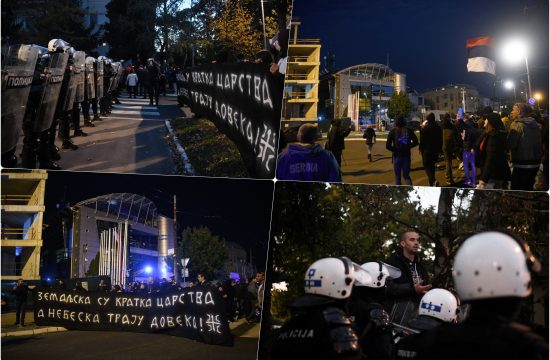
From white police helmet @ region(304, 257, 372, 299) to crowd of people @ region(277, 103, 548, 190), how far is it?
6.80 ft

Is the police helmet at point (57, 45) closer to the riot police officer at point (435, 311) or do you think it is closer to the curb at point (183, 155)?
the curb at point (183, 155)

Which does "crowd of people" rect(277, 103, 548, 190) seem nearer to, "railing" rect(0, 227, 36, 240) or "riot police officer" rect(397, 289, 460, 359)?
"riot police officer" rect(397, 289, 460, 359)

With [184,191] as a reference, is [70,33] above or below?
above

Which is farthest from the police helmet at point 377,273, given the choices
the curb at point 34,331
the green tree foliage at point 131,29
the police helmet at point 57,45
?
the police helmet at point 57,45

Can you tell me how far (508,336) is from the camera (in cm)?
295

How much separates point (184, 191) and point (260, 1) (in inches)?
70.3

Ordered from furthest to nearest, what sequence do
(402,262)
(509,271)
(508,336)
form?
1. (402,262)
2. (509,271)
3. (508,336)

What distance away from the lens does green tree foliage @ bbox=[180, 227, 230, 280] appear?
6.65m

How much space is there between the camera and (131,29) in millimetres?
6602

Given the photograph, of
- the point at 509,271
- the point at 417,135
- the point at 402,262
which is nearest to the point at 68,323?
the point at 402,262

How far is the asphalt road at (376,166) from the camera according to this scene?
6340 millimetres

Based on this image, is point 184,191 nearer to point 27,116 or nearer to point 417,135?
point 27,116

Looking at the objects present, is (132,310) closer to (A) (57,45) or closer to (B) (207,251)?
(B) (207,251)

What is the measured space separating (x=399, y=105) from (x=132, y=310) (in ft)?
9.72
